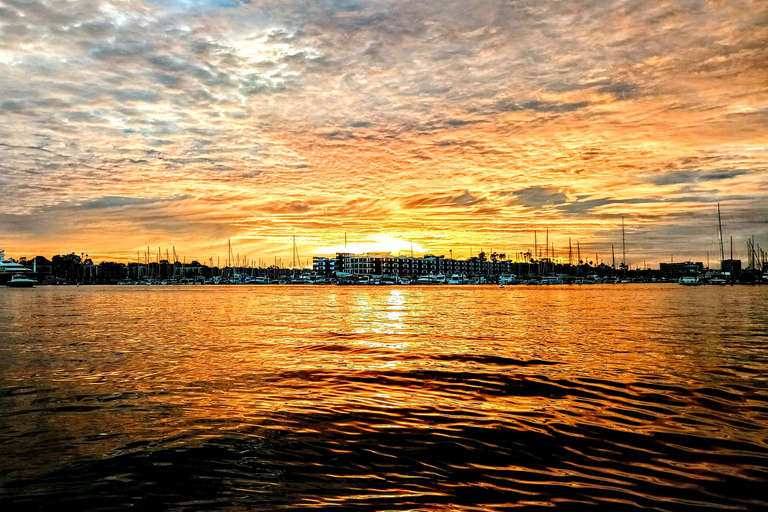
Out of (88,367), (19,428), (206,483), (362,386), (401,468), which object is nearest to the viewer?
(206,483)

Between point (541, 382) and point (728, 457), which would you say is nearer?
point (728, 457)

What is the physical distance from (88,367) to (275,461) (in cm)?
1521

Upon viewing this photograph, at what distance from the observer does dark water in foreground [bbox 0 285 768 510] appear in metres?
8.52

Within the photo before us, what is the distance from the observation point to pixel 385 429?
12.2m

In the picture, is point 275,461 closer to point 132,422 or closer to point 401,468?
point 401,468

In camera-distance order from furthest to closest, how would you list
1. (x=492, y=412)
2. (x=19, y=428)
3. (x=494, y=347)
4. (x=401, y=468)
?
(x=494, y=347) → (x=492, y=412) → (x=19, y=428) → (x=401, y=468)

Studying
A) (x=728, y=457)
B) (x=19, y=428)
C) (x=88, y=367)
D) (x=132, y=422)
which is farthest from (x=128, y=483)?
(x=88, y=367)

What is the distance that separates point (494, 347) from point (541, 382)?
9.58m

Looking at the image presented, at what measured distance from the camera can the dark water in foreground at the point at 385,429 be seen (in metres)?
8.52

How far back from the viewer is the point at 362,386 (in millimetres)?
17297

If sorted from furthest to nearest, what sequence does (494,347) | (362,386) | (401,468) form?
(494,347)
(362,386)
(401,468)

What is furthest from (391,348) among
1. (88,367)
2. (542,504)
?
(542,504)

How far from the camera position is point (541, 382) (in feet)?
58.0

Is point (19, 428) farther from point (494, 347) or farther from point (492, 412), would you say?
point (494, 347)
